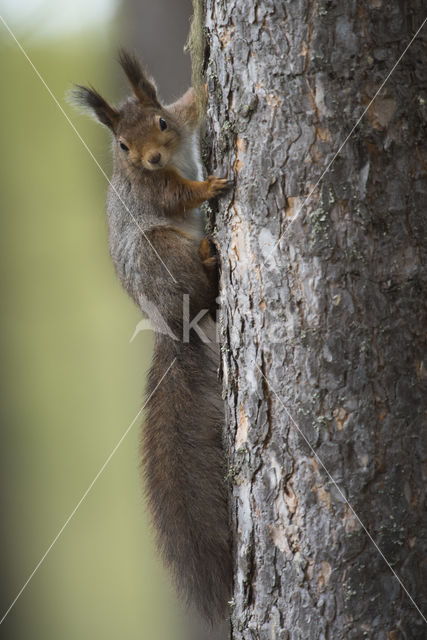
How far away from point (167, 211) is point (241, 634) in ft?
2.38

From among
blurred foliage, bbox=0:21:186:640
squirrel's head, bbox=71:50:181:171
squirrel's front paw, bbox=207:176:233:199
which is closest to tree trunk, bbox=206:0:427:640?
squirrel's front paw, bbox=207:176:233:199

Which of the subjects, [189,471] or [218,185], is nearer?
[218,185]

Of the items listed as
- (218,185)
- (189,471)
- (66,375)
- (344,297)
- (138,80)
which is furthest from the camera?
(66,375)

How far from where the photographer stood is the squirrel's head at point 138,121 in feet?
3.75

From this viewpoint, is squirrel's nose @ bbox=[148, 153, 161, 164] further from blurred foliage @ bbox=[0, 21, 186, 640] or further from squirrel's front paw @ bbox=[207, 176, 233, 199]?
blurred foliage @ bbox=[0, 21, 186, 640]

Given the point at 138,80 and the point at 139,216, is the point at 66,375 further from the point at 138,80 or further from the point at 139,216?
the point at 138,80

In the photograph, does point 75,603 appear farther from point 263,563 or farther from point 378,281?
point 378,281

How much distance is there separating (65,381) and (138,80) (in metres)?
1.23

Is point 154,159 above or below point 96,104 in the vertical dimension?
below

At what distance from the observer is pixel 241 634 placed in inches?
36.9

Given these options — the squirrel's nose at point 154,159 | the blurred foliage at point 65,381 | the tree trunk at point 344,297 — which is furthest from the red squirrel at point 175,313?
the blurred foliage at point 65,381

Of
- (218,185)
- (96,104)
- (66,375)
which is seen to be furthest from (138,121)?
(66,375)

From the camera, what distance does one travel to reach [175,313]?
1.12 meters

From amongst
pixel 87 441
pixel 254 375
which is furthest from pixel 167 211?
pixel 87 441
